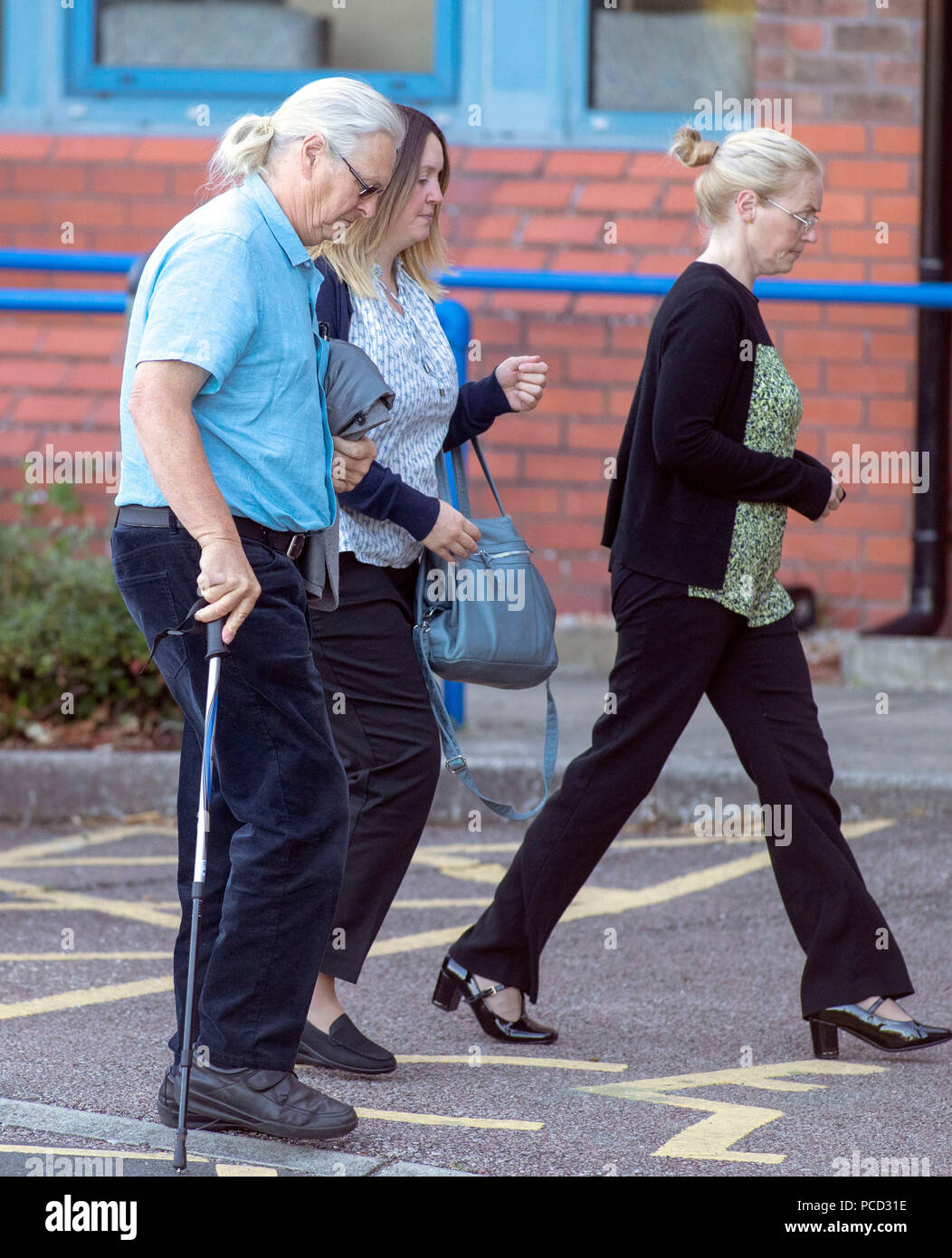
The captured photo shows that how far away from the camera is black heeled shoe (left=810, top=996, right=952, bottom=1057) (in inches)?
155

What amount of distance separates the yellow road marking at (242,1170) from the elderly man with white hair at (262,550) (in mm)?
104

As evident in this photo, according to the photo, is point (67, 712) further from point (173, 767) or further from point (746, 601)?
point (746, 601)

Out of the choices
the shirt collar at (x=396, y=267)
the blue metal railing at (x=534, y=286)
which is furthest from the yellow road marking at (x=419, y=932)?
the blue metal railing at (x=534, y=286)

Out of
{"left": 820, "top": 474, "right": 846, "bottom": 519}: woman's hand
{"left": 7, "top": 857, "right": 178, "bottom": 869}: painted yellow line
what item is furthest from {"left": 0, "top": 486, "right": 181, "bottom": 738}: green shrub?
{"left": 820, "top": 474, "right": 846, "bottom": 519}: woman's hand

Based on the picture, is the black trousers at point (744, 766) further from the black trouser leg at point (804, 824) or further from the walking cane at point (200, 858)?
the walking cane at point (200, 858)

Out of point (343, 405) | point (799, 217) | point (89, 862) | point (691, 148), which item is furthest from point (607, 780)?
point (89, 862)

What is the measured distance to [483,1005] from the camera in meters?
4.11

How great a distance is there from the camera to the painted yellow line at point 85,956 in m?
4.68

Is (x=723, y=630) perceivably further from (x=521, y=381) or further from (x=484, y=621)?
(x=521, y=381)

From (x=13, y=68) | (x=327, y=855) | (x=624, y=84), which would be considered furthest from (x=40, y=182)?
(x=327, y=855)

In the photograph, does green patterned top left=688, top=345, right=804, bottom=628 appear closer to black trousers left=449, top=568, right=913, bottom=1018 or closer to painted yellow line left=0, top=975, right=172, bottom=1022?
black trousers left=449, top=568, right=913, bottom=1018

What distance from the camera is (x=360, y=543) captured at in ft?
12.5

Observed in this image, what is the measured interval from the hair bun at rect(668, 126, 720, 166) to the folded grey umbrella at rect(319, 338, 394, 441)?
3.44 feet

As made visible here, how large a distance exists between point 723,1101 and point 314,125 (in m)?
1.94
